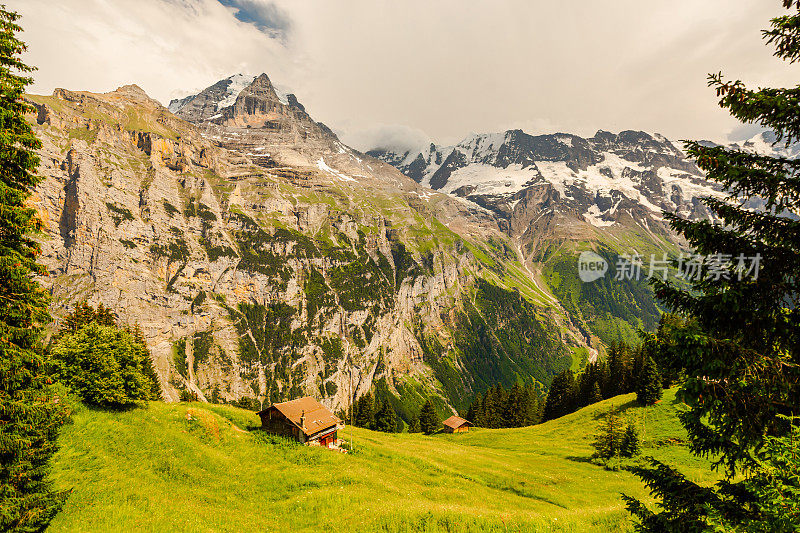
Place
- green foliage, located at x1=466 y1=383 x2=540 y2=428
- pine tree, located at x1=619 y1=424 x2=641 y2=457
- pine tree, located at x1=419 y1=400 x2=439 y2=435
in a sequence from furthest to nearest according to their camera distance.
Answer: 1. green foliage, located at x1=466 y1=383 x2=540 y2=428
2. pine tree, located at x1=419 y1=400 x2=439 y2=435
3. pine tree, located at x1=619 y1=424 x2=641 y2=457

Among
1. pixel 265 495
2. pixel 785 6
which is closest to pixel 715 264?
pixel 785 6

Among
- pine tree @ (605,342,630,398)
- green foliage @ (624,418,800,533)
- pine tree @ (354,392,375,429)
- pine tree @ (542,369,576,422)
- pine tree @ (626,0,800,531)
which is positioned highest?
pine tree @ (626,0,800,531)

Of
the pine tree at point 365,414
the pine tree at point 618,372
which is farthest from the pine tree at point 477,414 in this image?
the pine tree at point 618,372

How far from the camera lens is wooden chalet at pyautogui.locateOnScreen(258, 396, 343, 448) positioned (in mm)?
45844

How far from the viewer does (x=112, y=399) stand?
3186 centimetres

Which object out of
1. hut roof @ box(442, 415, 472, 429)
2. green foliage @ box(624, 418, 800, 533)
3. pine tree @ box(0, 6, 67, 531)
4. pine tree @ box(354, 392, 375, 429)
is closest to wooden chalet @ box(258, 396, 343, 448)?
pine tree @ box(0, 6, 67, 531)

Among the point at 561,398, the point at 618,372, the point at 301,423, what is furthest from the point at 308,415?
the point at 561,398

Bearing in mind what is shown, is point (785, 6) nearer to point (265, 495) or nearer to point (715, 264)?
point (715, 264)

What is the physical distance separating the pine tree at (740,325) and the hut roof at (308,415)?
4327 centimetres

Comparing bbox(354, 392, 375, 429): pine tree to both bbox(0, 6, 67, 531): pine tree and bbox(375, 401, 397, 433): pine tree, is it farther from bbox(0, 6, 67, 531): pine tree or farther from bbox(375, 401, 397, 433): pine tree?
bbox(0, 6, 67, 531): pine tree

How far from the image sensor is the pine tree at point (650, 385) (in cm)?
5409

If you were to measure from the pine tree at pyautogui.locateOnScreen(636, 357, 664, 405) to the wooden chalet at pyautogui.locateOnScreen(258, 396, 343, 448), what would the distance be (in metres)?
48.2

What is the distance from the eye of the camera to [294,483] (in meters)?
27.2

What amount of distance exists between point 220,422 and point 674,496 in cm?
4076
